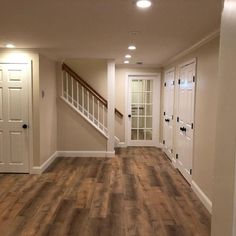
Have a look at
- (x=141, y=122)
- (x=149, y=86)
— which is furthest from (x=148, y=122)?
(x=149, y=86)

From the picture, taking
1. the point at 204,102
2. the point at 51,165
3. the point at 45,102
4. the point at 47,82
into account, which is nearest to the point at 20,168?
the point at 51,165

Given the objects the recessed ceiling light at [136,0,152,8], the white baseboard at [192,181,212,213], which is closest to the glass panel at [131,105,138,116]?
the white baseboard at [192,181,212,213]

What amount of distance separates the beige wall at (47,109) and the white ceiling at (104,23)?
2.94 ft

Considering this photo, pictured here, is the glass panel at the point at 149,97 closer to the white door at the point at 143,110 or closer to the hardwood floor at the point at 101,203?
the white door at the point at 143,110

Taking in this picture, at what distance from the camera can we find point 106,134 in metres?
6.04

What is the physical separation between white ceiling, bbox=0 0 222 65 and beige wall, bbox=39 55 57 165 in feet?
2.94

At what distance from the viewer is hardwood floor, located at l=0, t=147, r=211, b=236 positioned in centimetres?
283

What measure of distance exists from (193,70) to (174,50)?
0.63 m

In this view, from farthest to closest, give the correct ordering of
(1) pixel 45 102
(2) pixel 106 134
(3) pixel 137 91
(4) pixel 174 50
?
(3) pixel 137 91, (2) pixel 106 134, (1) pixel 45 102, (4) pixel 174 50

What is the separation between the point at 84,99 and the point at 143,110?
1734 mm

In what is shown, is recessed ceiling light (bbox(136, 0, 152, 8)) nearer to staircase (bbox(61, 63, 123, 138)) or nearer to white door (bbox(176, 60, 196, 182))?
white door (bbox(176, 60, 196, 182))

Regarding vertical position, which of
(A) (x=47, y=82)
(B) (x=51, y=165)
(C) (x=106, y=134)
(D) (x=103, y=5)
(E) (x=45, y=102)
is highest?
(D) (x=103, y=5)

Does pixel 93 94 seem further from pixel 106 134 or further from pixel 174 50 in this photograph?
pixel 174 50

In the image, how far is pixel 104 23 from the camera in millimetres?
Answer: 2764
